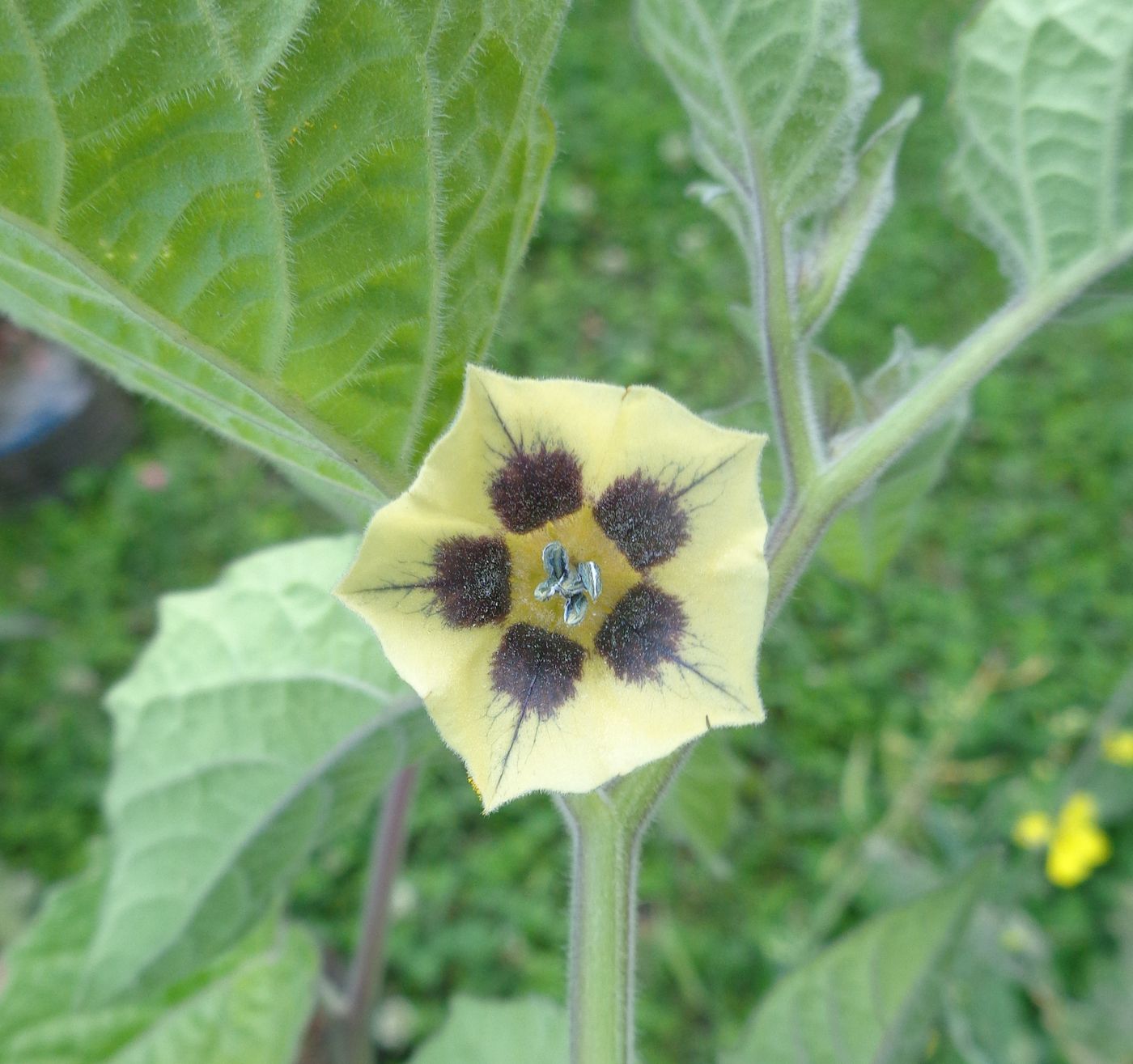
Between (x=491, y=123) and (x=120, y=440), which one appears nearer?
(x=491, y=123)

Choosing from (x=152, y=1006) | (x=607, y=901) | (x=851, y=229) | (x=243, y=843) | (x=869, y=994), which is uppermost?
(x=851, y=229)

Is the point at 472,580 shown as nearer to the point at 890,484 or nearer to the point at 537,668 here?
the point at 537,668

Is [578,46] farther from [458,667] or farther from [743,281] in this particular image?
[458,667]

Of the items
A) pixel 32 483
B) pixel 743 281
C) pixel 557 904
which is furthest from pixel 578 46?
pixel 557 904

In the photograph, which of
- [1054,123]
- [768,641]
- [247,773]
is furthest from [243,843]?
[768,641]

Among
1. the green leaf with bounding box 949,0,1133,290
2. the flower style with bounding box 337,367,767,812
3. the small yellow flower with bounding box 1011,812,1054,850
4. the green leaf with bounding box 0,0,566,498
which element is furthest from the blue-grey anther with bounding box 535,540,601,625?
the small yellow flower with bounding box 1011,812,1054,850

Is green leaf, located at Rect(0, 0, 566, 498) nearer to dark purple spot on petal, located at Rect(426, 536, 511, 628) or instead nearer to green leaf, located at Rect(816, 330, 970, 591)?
dark purple spot on petal, located at Rect(426, 536, 511, 628)
